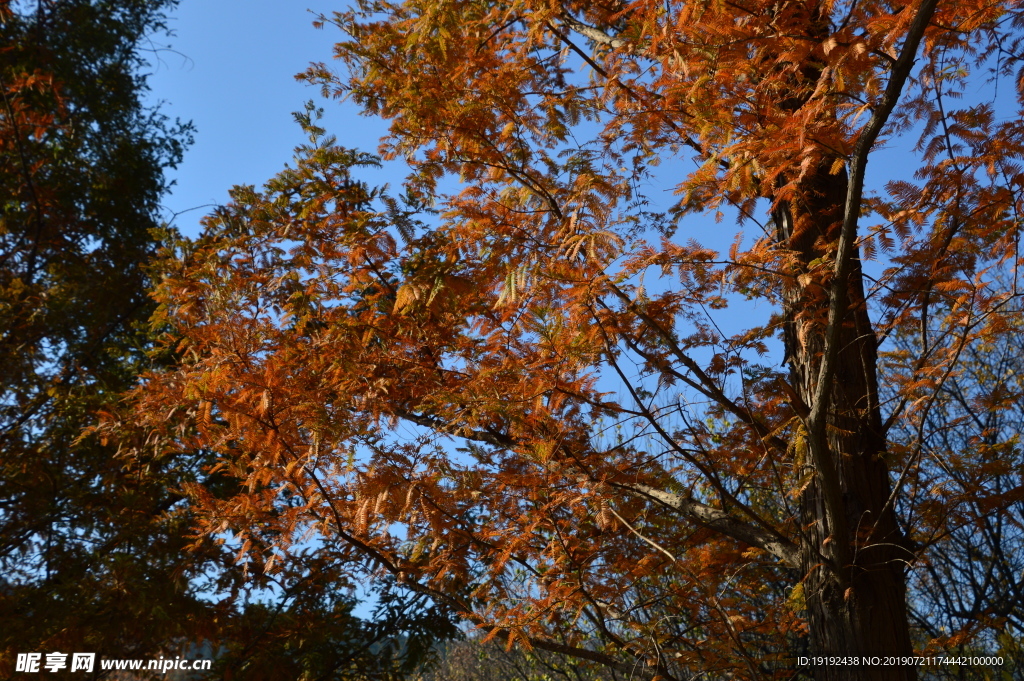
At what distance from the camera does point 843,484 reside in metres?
2.85

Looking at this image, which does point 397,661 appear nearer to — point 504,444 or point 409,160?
point 504,444

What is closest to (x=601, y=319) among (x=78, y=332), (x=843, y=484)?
(x=843, y=484)

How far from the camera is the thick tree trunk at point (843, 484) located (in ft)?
8.52

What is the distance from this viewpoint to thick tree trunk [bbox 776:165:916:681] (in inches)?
102

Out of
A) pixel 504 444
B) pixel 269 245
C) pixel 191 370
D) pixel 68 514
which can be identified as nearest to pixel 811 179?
pixel 504 444

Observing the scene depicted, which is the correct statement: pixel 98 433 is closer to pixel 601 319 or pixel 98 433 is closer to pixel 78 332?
pixel 78 332

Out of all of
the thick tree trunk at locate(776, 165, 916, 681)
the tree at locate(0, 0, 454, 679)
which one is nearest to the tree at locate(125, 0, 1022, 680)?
the thick tree trunk at locate(776, 165, 916, 681)

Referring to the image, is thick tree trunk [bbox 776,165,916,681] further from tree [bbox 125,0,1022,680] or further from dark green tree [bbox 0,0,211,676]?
dark green tree [bbox 0,0,211,676]

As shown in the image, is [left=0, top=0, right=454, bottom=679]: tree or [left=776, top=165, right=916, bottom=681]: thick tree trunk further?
[left=0, top=0, right=454, bottom=679]: tree
